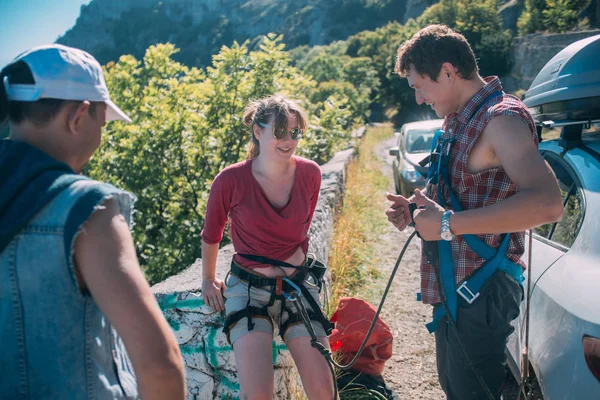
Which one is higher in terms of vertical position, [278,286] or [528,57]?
[528,57]

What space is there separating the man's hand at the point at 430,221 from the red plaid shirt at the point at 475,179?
16 centimetres

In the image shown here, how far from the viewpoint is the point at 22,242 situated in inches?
44.1

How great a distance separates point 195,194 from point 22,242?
17.8 ft

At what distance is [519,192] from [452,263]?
450mm

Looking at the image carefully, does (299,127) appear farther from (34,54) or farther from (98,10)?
(98,10)

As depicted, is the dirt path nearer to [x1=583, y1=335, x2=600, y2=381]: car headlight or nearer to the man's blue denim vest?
[x1=583, y1=335, x2=600, y2=381]: car headlight

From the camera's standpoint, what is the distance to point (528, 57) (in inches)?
1229

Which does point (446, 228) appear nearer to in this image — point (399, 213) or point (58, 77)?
point (399, 213)

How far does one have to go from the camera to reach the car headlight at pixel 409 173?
927cm

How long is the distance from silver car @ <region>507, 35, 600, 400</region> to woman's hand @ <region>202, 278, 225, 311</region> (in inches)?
61.8

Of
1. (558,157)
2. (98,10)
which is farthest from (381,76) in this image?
(98,10)

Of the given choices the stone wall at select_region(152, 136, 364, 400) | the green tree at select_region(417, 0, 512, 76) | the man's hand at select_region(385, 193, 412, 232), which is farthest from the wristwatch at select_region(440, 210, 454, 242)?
the green tree at select_region(417, 0, 512, 76)

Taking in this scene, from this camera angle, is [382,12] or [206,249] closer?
[206,249]

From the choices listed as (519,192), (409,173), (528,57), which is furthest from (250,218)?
(528,57)
